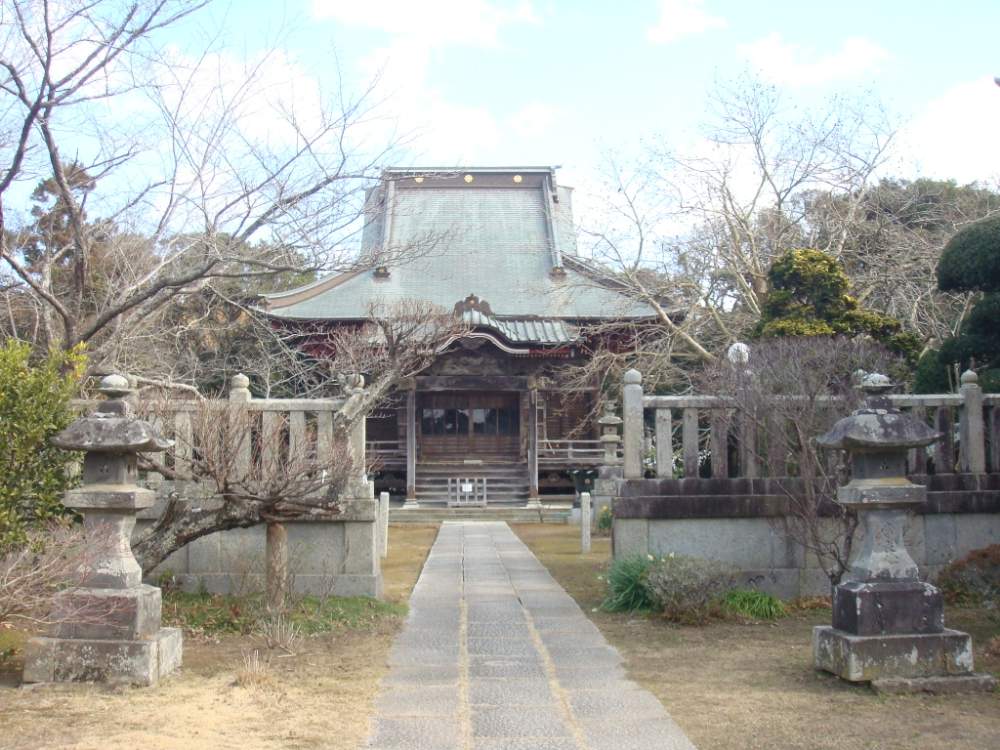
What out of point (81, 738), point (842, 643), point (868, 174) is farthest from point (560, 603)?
point (868, 174)

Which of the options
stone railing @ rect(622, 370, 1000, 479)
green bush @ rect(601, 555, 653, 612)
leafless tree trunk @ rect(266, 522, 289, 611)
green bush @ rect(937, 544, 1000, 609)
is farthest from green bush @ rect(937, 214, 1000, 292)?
leafless tree trunk @ rect(266, 522, 289, 611)

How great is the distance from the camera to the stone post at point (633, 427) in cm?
965

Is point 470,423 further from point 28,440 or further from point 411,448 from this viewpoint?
point 28,440

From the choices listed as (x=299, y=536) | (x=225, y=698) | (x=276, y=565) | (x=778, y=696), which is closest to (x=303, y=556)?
(x=299, y=536)

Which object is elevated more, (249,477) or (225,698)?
(249,477)

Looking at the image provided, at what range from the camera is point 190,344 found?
773 inches

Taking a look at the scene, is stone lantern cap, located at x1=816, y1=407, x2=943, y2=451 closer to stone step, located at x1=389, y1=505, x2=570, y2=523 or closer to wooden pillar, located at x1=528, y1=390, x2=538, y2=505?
stone step, located at x1=389, y1=505, x2=570, y2=523

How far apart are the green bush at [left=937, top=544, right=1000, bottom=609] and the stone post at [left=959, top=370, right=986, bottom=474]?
37.8 inches

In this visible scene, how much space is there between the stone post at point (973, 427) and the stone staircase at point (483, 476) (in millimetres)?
16102

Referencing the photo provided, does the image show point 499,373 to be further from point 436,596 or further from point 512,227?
point 436,596

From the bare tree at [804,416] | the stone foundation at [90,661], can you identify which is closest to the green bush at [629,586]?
the bare tree at [804,416]

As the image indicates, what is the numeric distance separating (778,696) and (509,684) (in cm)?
175

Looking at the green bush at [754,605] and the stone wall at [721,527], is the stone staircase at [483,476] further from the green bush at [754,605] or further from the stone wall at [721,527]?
the green bush at [754,605]

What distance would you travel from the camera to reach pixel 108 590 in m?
6.31
